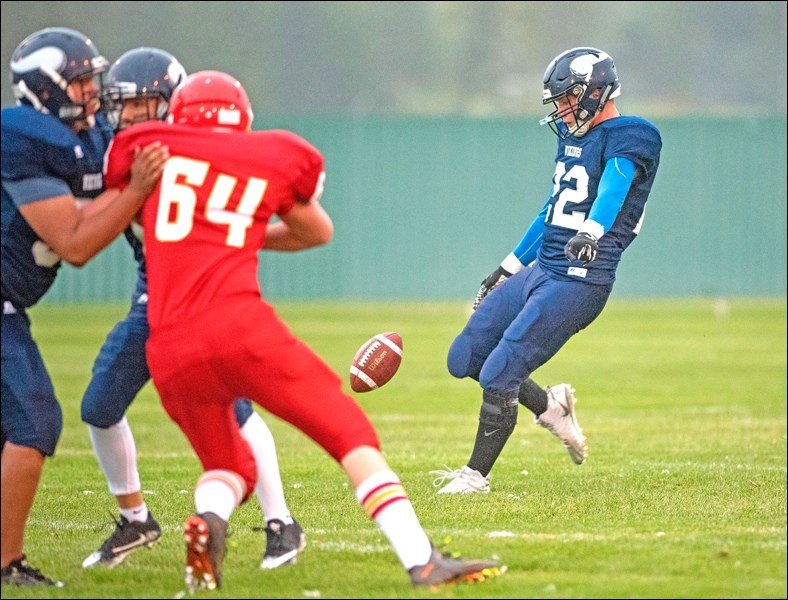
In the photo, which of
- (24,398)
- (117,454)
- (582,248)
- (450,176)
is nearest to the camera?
(24,398)

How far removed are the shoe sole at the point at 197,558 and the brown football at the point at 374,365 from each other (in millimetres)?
2203

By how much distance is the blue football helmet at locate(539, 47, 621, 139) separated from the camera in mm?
5902

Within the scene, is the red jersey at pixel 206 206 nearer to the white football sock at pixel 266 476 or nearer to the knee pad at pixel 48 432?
the knee pad at pixel 48 432

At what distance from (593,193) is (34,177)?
2.66 m

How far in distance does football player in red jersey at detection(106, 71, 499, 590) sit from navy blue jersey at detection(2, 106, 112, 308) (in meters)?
0.21

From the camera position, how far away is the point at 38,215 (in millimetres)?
4051

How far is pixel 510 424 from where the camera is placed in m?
5.89

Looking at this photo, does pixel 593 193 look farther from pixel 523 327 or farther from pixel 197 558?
pixel 197 558

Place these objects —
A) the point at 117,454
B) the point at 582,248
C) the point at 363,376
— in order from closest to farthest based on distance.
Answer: the point at 117,454
the point at 582,248
the point at 363,376

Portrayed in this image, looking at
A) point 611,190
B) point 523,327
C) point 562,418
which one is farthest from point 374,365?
point 611,190

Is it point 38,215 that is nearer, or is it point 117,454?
point 38,215

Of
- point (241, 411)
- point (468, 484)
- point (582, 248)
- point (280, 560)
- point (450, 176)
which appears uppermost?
point (582, 248)

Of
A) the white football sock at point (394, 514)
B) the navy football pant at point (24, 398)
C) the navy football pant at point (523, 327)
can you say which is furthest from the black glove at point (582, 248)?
the navy football pant at point (24, 398)

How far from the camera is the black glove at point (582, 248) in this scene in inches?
212
